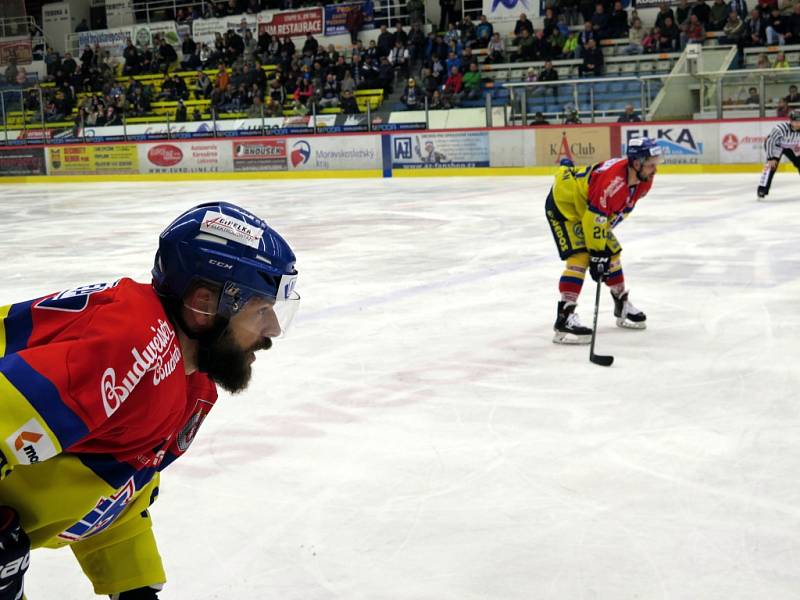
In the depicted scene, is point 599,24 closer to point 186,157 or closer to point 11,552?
point 186,157

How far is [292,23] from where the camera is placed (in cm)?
2625

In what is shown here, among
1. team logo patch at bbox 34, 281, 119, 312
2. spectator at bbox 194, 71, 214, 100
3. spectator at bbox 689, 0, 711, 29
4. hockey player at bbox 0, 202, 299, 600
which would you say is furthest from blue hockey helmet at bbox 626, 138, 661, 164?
spectator at bbox 194, 71, 214, 100

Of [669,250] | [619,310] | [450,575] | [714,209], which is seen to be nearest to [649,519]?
[450,575]

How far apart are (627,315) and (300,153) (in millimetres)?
15117

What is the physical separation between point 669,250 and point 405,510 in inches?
244

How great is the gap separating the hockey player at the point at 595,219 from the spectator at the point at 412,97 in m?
14.2

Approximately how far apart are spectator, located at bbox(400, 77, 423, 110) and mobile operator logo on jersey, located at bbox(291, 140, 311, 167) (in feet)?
7.03

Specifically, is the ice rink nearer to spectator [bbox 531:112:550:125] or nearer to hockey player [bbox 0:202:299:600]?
hockey player [bbox 0:202:299:600]

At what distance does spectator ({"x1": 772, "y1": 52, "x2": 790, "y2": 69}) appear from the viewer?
16.0 meters

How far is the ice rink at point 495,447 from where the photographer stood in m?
2.73

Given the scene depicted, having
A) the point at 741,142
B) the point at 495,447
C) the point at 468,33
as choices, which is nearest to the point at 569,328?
the point at 495,447

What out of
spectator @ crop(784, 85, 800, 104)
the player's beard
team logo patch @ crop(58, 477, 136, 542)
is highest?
spectator @ crop(784, 85, 800, 104)

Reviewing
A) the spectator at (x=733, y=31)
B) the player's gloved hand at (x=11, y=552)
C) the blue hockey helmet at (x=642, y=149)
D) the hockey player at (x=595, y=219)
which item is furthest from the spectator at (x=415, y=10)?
the player's gloved hand at (x=11, y=552)

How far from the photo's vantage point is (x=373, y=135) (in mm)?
19781
